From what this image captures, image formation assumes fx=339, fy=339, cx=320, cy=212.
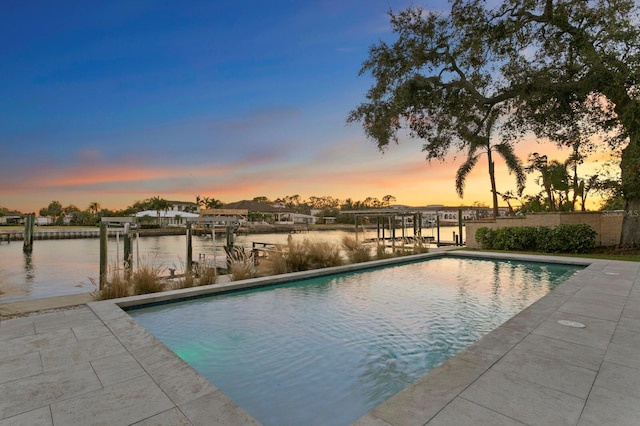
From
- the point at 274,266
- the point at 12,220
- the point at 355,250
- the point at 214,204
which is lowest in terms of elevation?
the point at 274,266

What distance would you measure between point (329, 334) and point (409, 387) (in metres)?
1.94

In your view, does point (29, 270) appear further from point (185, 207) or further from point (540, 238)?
point (185, 207)

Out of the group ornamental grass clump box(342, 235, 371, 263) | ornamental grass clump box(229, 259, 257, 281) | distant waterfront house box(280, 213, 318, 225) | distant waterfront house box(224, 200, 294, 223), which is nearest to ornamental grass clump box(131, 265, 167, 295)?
ornamental grass clump box(229, 259, 257, 281)

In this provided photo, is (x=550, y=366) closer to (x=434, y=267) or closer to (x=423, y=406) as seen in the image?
(x=423, y=406)

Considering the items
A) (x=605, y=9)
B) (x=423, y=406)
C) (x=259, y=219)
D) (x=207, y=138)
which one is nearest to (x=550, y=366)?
(x=423, y=406)

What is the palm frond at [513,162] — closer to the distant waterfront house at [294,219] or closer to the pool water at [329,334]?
the pool water at [329,334]

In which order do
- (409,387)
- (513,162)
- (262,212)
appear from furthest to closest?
1. (262,212)
2. (513,162)
3. (409,387)

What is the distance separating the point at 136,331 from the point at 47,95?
14568mm

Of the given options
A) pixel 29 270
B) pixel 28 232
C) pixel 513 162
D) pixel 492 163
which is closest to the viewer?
pixel 29 270

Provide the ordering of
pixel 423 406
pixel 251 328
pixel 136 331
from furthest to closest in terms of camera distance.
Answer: pixel 251 328 < pixel 136 331 < pixel 423 406

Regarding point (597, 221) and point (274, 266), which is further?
point (597, 221)

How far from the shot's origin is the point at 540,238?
1222 cm

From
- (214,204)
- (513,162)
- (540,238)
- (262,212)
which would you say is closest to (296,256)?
(540,238)

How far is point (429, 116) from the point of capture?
13289 millimetres
